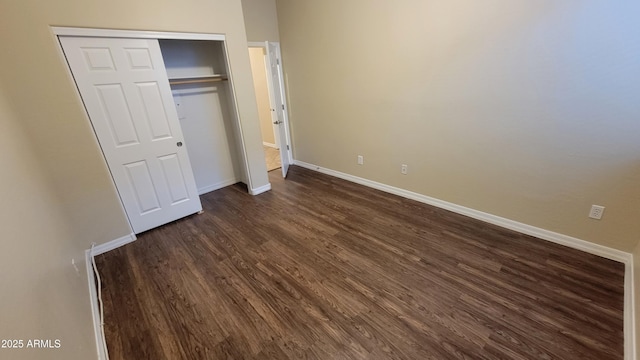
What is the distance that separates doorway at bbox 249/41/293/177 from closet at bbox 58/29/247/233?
2.60 feet

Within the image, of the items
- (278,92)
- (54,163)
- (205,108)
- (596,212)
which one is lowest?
(596,212)

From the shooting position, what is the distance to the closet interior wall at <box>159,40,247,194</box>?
3219 millimetres

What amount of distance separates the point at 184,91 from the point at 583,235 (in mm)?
4558

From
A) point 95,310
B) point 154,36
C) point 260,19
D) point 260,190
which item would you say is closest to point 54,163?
point 95,310

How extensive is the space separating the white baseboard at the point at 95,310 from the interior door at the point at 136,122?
0.57 metres

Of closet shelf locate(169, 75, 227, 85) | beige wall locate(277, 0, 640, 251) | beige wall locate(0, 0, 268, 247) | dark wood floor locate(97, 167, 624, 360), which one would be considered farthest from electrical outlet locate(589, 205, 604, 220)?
closet shelf locate(169, 75, 227, 85)

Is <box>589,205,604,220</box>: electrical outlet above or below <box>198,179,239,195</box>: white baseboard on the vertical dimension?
above

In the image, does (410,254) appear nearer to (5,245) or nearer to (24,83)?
(5,245)

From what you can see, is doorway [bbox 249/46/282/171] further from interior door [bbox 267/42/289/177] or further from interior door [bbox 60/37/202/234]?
interior door [bbox 60/37/202/234]

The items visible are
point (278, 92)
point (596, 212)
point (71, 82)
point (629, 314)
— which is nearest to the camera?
point (629, 314)

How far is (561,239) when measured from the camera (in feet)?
7.52

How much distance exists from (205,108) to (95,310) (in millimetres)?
2627

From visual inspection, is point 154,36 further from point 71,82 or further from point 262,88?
point 262,88

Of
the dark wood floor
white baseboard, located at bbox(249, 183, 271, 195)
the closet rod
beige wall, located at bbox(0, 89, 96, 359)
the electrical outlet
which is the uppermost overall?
the closet rod
